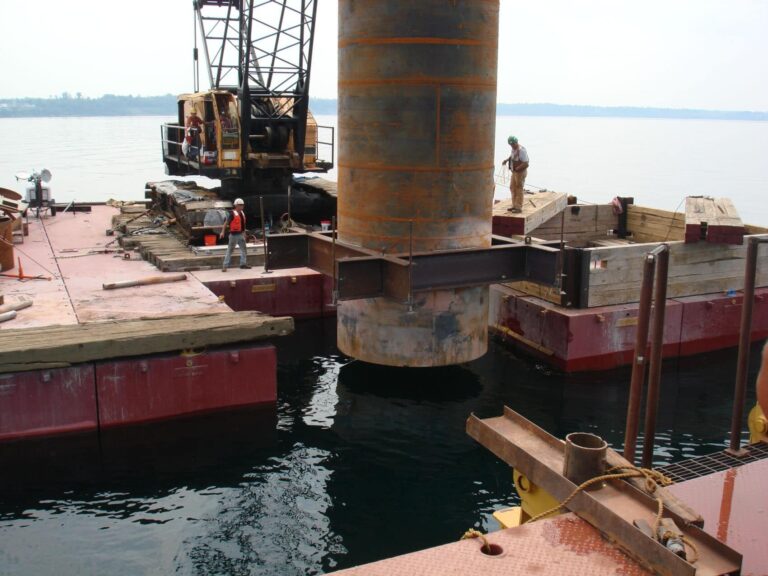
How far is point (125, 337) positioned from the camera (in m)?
11.9

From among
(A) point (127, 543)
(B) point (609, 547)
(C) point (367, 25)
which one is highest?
(C) point (367, 25)

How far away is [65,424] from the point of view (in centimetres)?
1180

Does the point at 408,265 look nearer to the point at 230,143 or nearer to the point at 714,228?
the point at 714,228

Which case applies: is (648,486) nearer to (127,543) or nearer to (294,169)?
(127,543)

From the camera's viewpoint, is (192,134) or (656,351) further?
(192,134)

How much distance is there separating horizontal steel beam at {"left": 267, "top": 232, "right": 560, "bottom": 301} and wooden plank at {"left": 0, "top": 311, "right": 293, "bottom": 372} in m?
1.37

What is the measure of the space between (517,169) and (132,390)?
30.4ft

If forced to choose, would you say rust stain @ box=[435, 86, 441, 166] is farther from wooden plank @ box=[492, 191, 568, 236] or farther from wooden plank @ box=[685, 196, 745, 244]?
wooden plank @ box=[685, 196, 745, 244]

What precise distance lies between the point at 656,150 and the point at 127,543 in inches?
4696

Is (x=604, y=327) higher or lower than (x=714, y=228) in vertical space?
lower

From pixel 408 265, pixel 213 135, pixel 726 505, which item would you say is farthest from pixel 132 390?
pixel 213 135

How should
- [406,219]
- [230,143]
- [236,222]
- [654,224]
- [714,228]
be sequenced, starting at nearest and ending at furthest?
[406,219] → [714,228] → [236,222] → [654,224] → [230,143]

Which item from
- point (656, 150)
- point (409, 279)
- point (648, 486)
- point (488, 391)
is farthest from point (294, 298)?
point (656, 150)

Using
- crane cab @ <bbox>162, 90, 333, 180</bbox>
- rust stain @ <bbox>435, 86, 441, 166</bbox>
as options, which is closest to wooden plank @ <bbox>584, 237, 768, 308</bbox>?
rust stain @ <bbox>435, 86, 441, 166</bbox>
